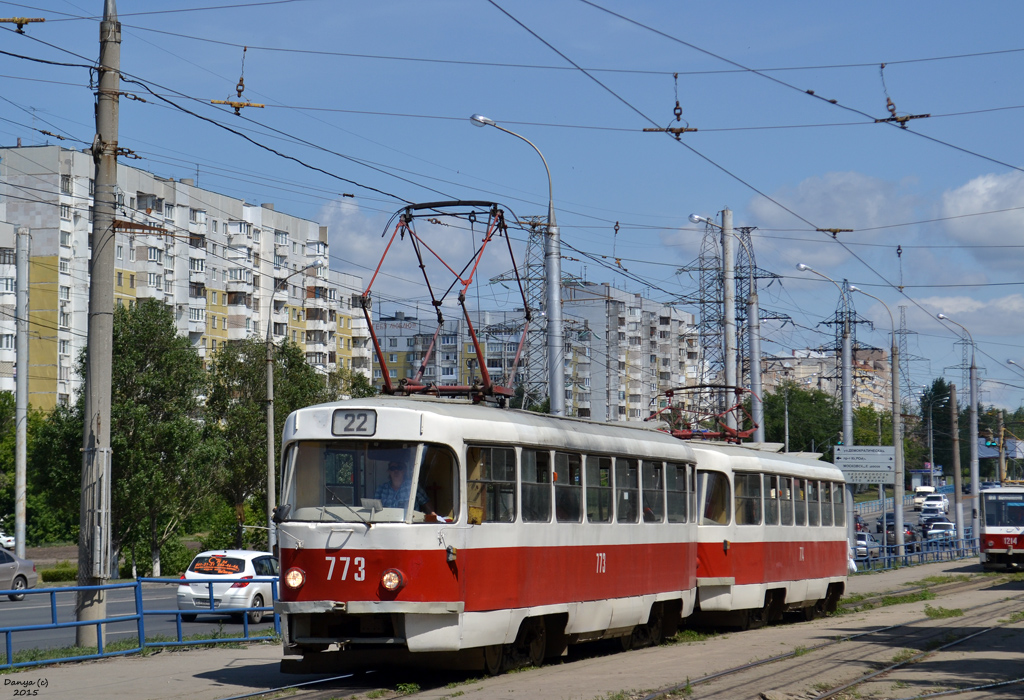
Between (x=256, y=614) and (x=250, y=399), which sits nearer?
(x=256, y=614)

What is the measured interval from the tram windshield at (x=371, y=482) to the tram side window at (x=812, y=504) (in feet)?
41.8

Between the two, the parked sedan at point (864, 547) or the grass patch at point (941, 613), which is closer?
the grass patch at point (941, 613)

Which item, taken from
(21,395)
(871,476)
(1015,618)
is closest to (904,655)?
(1015,618)

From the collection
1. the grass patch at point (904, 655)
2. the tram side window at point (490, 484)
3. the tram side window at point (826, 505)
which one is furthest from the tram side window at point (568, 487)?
the tram side window at point (826, 505)

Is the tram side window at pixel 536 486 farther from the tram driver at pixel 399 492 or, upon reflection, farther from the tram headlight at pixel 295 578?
the tram headlight at pixel 295 578

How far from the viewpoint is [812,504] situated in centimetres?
2355

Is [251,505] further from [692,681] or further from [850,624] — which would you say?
[692,681]

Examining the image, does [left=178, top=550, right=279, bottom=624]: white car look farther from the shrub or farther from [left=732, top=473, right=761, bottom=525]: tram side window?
the shrub

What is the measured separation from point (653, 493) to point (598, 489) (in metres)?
1.86

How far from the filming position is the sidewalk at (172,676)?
11.6 meters

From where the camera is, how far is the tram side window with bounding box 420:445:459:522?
12.0m

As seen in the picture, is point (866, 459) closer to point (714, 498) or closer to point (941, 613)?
point (941, 613)

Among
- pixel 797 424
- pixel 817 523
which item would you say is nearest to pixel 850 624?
pixel 817 523

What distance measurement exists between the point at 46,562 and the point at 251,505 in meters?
10.2
